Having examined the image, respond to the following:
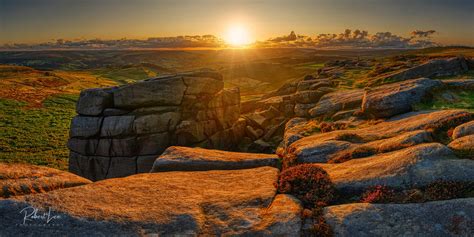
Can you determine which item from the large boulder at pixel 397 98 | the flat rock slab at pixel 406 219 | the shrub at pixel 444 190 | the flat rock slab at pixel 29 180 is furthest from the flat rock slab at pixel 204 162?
the large boulder at pixel 397 98

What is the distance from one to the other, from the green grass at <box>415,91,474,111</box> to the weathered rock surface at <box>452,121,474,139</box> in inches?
358

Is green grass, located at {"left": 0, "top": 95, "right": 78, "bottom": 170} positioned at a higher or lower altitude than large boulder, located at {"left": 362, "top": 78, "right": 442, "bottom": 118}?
lower

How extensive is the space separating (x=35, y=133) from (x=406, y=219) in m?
64.3

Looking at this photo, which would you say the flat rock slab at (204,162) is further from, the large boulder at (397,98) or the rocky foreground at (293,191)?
the large boulder at (397,98)

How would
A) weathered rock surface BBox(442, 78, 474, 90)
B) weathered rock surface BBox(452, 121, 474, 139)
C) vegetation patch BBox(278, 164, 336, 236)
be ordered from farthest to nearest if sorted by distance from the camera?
weathered rock surface BBox(442, 78, 474, 90) < weathered rock surface BBox(452, 121, 474, 139) < vegetation patch BBox(278, 164, 336, 236)

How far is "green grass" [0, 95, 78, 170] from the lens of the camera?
153 ft

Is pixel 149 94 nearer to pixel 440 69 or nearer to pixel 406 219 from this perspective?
pixel 406 219

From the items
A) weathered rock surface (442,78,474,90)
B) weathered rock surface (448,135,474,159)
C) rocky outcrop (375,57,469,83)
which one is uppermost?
rocky outcrop (375,57,469,83)

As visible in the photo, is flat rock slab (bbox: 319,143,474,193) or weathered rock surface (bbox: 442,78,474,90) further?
weathered rock surface (bbox: 442,78,474,90)

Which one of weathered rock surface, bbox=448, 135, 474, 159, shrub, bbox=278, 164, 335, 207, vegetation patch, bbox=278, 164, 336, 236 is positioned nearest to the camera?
vegetation patch, bbox=278, 164, 336, 236

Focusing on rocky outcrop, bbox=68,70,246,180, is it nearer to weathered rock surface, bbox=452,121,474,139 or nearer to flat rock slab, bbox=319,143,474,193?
flat rock slab, bbox=319,143,474,193

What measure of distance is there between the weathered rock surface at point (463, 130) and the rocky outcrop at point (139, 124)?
27503mm

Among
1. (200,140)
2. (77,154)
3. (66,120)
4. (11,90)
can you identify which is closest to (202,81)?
(200,140)
